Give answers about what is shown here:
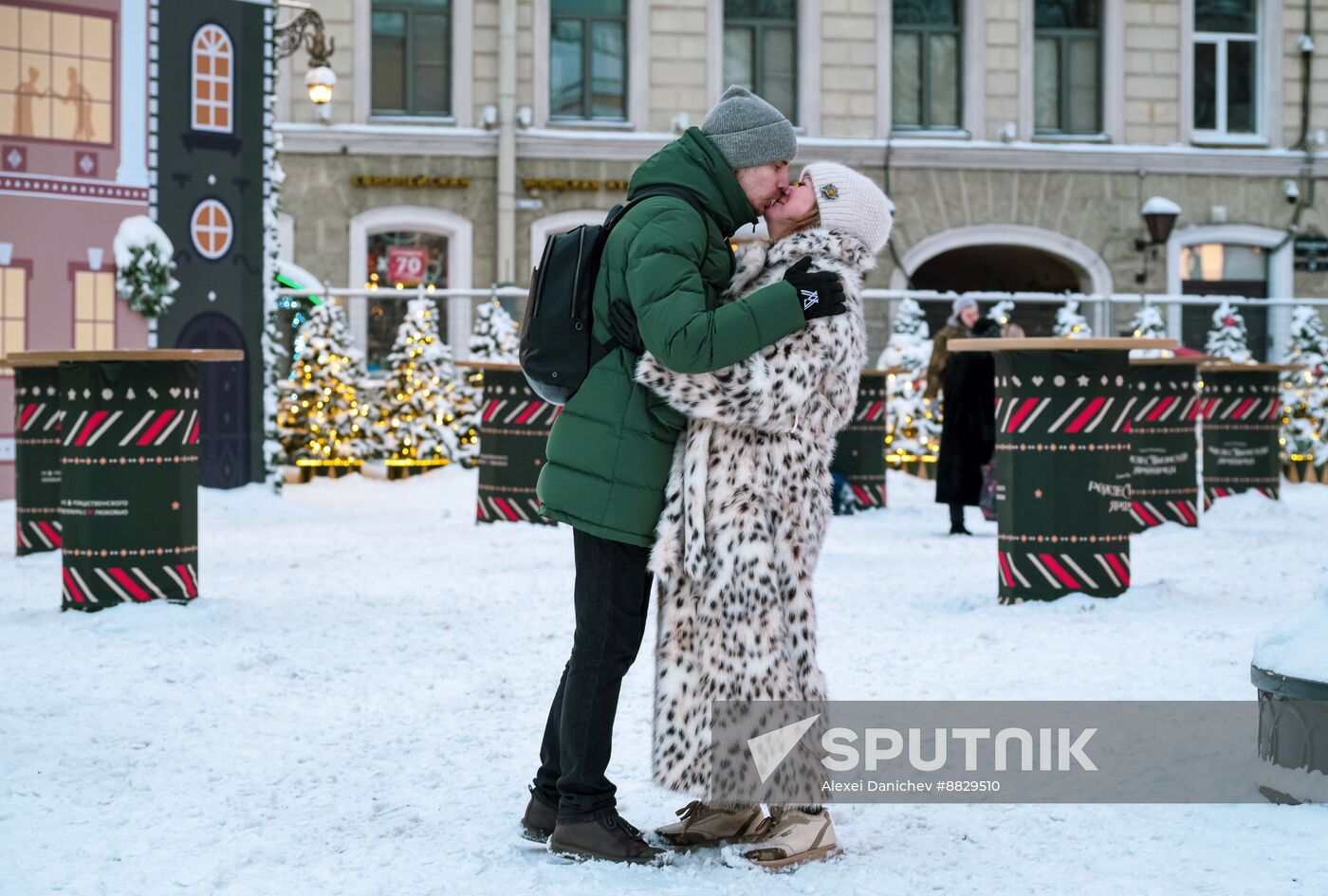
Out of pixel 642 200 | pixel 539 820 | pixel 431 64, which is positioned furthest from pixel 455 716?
pixel 431 64

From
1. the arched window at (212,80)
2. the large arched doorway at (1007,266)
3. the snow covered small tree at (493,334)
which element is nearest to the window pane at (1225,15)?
the large arched doorway at (1007,266)

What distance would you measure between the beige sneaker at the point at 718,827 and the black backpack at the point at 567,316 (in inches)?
39.1

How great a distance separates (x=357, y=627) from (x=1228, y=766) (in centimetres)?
403

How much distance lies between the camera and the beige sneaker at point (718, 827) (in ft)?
12.9

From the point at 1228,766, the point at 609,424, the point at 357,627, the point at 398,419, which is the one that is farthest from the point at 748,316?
the point at 398,419

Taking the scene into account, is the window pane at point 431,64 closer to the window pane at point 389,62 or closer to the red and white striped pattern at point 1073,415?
the window pane at point 389,62

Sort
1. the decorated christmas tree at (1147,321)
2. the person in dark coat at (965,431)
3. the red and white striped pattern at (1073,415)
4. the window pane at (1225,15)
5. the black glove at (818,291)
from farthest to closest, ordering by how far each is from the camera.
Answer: the window pane at (1225,15) < the decorated christmas tree at (1147,321) < the person in dark coat at (965,431) < the red and white striped pattern at (1073,415) < the black glove at (818,291)

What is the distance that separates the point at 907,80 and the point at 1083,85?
2.41m

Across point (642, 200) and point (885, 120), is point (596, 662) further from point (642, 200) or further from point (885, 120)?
point (885, 120)

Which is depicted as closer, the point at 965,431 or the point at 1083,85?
the point at 965,431

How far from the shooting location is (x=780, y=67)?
22.7m

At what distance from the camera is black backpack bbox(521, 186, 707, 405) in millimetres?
3859

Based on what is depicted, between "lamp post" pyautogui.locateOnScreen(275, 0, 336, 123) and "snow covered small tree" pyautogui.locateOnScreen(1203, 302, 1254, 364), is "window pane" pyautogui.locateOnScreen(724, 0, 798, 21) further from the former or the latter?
"lamp post" pyautogui.locateOnScreen(275, 0, 336, 123)

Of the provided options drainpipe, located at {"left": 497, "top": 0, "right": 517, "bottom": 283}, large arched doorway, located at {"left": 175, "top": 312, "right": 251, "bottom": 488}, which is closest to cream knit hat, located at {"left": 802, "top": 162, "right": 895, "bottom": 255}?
large arched doorway, located at {"left": 175, "top": 312, "right": 251, "bottom": 488}
